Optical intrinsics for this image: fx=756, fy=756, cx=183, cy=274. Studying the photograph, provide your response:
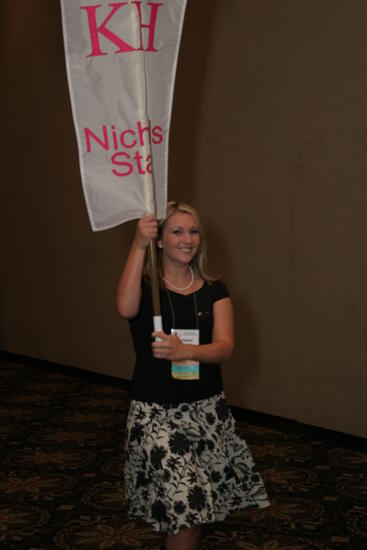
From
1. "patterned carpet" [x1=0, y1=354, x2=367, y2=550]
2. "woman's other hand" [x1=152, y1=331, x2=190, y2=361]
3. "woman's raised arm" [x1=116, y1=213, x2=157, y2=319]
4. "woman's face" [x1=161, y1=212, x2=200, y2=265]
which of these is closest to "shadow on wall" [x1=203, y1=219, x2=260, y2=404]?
"patterned carpet" [x1=0, y1=354, x2=367, y2=550]

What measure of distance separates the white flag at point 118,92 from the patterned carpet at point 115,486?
1603 mm

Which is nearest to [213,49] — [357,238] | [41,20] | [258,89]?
[258,89]

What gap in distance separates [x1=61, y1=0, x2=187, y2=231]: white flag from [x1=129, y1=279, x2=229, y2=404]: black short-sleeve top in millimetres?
398

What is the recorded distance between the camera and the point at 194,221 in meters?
2.81

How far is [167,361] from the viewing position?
273 cm

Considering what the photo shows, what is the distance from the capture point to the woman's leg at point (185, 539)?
2652mm

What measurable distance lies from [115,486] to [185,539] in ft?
4.81

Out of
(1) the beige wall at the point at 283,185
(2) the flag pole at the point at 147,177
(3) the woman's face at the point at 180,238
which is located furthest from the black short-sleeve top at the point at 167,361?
(1) the beige wall at the point at 283,185

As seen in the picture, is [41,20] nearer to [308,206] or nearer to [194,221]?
[308,206]

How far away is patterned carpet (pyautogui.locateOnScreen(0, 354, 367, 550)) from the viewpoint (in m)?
3.30

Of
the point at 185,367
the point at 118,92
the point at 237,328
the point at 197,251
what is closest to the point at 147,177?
the point at 118,92

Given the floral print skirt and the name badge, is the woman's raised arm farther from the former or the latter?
the floral print skirt

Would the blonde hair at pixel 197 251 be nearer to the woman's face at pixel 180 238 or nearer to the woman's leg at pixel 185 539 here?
the woman's face at pixel 180 238

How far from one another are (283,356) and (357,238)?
104 centimetres
